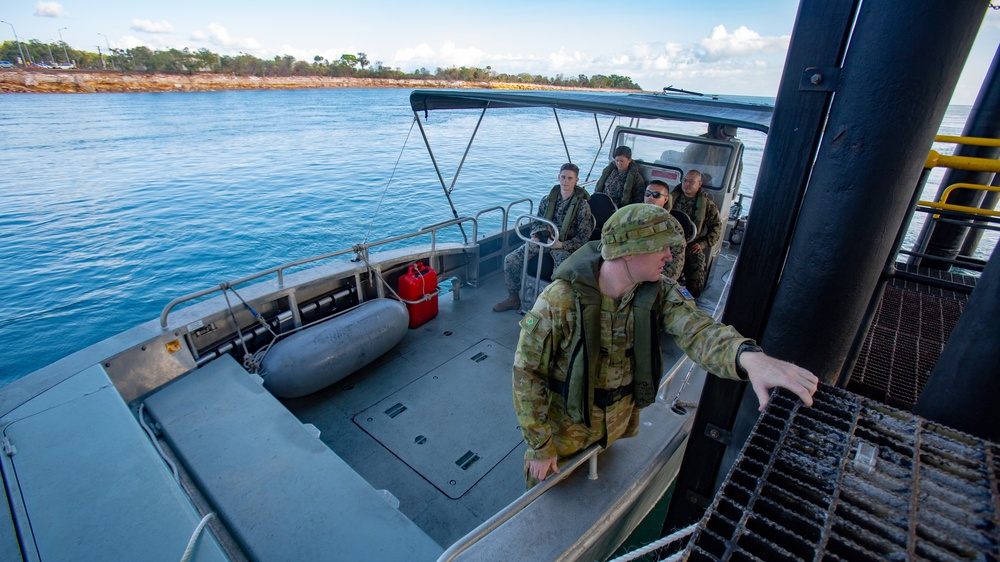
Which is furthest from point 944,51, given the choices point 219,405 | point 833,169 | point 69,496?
point 219,405

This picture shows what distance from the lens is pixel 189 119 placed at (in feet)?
112

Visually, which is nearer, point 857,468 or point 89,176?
point 857,468

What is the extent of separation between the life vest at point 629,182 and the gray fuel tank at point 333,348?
318cm

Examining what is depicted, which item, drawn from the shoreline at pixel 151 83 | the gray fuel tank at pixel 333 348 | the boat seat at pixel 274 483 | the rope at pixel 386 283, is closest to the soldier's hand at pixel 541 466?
the boat seat at pixel 274 483

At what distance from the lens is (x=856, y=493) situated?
1079 mm

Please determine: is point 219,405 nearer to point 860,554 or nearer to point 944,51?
point 860,554

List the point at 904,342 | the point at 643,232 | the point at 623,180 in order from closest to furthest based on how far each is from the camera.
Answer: the point at 643,232 < the point at 904,342 < the point at 623,180

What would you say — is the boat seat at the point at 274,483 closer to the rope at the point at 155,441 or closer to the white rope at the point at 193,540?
the rope at the point at 155,441

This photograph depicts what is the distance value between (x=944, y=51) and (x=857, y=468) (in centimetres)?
116

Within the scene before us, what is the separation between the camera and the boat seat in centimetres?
207

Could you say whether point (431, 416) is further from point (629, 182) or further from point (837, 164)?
point (629, 182)

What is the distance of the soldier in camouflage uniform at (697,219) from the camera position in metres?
5.09

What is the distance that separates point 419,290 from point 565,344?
11.1 feet

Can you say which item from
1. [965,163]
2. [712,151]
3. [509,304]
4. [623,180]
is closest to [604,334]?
[965,163]
